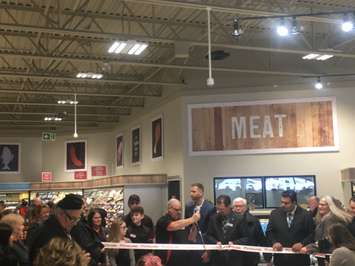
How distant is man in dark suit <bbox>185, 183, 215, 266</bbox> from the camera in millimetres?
6737

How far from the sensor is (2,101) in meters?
19.9

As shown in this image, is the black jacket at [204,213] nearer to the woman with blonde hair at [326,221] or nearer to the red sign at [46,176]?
the woman with blonde hair at [326,221]

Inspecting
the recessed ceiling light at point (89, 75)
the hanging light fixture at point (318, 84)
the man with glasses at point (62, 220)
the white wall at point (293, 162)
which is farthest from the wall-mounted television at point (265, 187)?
the man with glasses at point (62, 220)

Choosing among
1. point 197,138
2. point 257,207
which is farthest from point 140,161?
point 257,207

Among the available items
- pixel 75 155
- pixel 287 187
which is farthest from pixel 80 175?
pixel 287 187

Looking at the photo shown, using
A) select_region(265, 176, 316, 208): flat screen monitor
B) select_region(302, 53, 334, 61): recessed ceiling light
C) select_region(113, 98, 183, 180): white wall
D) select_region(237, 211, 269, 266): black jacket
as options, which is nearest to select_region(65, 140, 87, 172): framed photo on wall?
select_region(113, 98, 183, 180): white wall

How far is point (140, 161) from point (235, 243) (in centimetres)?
1204

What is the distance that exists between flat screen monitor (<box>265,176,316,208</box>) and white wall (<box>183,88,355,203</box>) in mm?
146

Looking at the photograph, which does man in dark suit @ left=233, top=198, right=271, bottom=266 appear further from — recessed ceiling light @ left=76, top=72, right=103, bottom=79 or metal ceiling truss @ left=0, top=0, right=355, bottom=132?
recessed ceiling light @ left=76, top=72, right=103, bottom=79

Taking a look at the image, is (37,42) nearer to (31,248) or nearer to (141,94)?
(141,94)

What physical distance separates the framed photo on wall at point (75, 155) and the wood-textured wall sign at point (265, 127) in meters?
10.3

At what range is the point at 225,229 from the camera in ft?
22.9

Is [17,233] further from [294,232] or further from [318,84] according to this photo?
[318,84]

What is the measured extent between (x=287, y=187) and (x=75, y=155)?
12.5 meters
